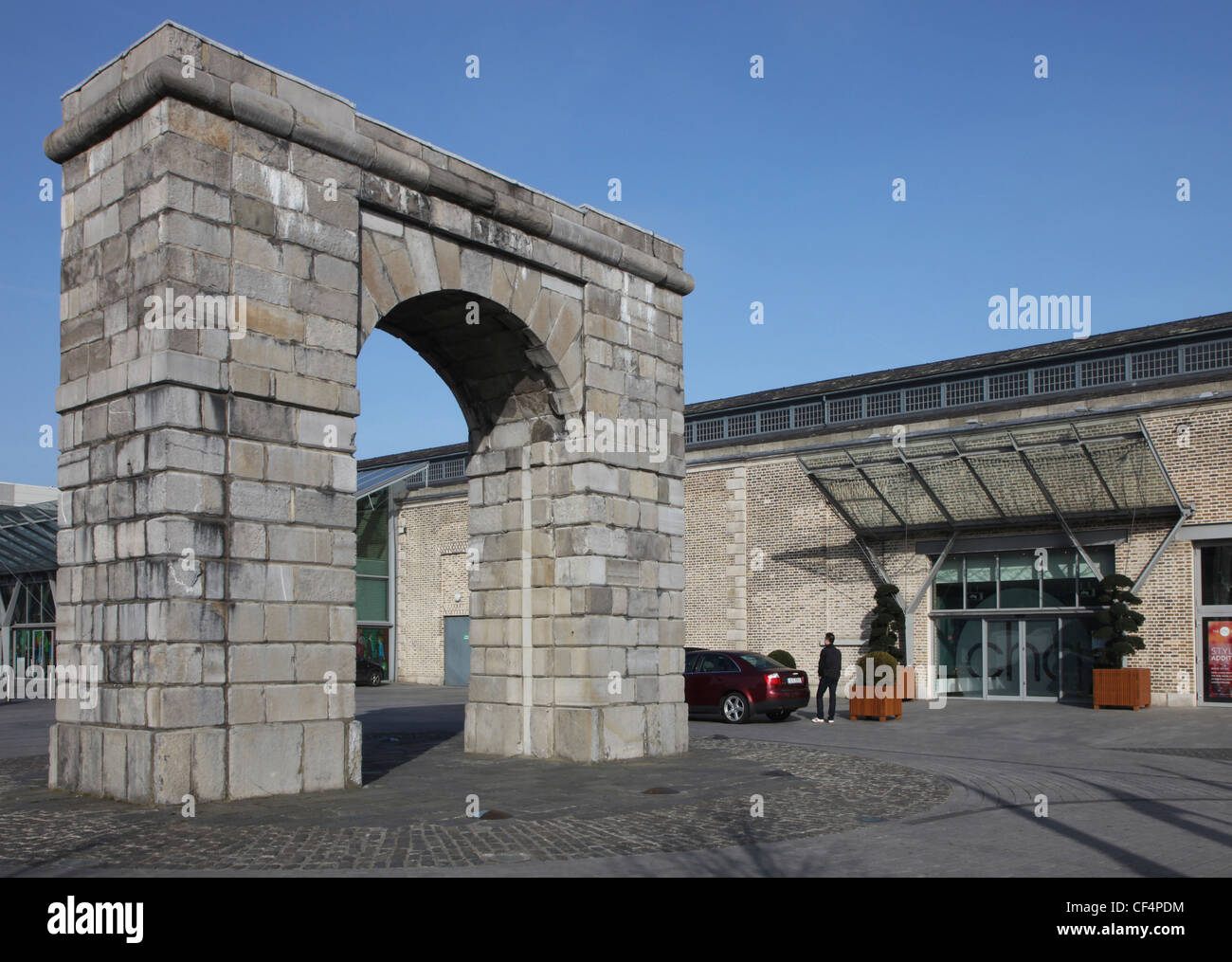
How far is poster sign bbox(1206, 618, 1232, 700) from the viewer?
71.8 feet

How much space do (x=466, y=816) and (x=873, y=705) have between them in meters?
13.6

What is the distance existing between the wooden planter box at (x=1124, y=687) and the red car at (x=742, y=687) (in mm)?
5690

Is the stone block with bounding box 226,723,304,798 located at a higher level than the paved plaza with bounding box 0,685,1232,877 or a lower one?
higher

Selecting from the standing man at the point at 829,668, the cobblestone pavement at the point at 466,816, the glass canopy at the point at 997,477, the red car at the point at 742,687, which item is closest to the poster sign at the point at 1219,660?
the glass canopy at the point at 997,477

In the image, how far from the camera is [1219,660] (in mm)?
22000

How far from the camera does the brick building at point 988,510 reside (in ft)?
72.6

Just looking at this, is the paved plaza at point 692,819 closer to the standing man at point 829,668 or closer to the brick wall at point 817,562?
the standing man at point 829,668

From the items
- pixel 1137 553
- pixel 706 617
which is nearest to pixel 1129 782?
pixel 1137 553

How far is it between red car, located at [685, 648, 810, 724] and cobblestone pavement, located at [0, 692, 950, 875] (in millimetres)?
7185

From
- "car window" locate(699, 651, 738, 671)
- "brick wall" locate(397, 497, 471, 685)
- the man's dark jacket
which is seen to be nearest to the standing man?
the man's dark jacket

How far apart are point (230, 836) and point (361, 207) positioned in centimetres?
648

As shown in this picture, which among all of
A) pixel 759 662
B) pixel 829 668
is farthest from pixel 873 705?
pixel 759 662

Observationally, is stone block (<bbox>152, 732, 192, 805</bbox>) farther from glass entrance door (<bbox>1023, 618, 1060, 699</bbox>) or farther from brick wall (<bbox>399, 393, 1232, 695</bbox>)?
glass entrance door (<bbox>1023, 618, 1060, 699</bbox>)

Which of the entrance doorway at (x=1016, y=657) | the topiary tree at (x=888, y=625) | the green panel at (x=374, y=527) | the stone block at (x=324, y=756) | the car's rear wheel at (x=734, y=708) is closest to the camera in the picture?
the stone block at (x=324, y=756)
